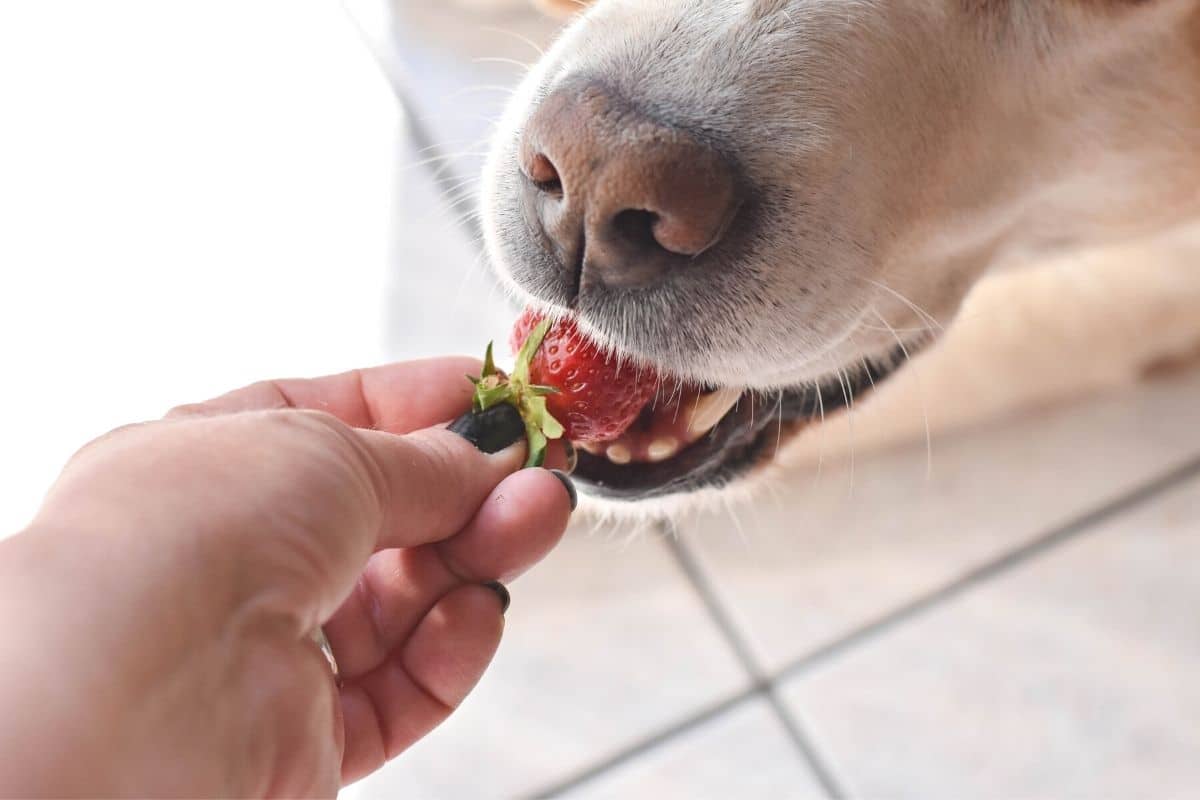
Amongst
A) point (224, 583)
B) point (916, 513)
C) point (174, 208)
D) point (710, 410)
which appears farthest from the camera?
point (174, 208)

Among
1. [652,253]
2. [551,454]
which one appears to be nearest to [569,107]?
[652,253]

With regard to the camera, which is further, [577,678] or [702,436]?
[577,678]

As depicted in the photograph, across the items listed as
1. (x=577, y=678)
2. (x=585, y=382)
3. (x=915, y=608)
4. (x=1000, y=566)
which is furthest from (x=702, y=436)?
(x=1000, y=566)

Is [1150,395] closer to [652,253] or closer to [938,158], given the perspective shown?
[938,158]

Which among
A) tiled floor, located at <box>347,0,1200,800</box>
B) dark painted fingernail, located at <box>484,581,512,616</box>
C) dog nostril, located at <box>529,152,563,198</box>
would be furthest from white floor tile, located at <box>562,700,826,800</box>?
dog nostril, located at <box>529,152,563,198</box>

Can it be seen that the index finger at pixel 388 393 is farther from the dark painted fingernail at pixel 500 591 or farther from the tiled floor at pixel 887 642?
the tiled floor at pixel 887 642

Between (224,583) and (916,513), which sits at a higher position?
(224,583)

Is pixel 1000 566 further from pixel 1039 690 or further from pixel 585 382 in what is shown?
pixel 585 382

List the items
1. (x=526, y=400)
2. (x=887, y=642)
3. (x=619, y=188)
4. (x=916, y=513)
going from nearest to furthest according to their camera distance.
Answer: (x=619, y=188) → (x=526, y=400) → (x=887, y=642) → (x=916, y=513)
